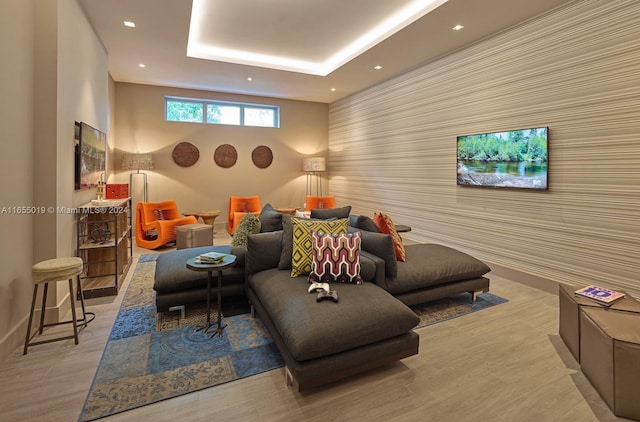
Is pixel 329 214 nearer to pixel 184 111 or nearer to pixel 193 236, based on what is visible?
pixel 193 236

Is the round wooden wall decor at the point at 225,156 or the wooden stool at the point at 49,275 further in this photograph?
the round wooden wall decor at the point at 225,156

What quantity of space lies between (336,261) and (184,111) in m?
6.15

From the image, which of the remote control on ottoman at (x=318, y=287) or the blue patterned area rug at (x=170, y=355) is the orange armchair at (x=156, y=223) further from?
the remote control on ottoman at (x=318, y=287)

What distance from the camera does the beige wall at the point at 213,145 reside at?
21.8 ft

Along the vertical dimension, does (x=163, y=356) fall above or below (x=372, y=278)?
below

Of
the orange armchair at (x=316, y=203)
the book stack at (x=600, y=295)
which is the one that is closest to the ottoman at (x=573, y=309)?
the book stack at (x=600, y=295)

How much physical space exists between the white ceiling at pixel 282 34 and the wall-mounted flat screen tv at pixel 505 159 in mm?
1397

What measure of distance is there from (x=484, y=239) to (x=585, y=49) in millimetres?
2430

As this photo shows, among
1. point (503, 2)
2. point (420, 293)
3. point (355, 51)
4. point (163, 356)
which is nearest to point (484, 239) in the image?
point (420, 293)

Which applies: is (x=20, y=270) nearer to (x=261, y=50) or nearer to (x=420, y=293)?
(x=420, y=293)

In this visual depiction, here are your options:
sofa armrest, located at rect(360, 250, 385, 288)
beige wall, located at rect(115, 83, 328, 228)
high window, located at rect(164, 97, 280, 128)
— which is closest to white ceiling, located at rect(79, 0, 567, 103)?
beige wall, located at rect(115, 83, 328, 228)

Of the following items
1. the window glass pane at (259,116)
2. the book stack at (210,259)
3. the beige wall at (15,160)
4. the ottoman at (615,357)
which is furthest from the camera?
the window glass pane at (259,116)

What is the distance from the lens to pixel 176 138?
23.0 feet

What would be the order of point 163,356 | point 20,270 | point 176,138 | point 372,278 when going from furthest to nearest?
point 176,138 < point 372,278 < point 20,270 < point 163,356
